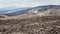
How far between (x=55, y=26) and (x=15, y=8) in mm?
12277

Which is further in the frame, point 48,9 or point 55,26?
point 48,9

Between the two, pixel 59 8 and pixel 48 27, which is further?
pixel 59 8

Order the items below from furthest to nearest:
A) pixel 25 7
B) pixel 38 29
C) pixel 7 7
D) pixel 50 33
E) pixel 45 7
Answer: pixel 45 7, pixel 25 7, pixel 7 7, pixel 38 29, pixel 50 33

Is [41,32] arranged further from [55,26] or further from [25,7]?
[25,7]

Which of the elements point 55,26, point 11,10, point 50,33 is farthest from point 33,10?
point 50,33

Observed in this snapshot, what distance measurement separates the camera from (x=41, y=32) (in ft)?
46.2

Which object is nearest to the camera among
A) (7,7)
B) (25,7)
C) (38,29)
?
(38,29)

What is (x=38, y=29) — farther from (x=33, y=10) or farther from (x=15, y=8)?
(x=33, y=10)

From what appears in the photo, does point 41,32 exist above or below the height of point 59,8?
above

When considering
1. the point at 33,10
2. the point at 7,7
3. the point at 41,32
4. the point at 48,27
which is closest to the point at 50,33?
the point at 41,32

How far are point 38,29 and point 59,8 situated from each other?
16579 mm

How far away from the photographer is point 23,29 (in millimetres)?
15297

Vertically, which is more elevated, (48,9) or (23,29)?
(23,29)

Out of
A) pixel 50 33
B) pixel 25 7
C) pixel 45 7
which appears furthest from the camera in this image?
pixel 45 7
